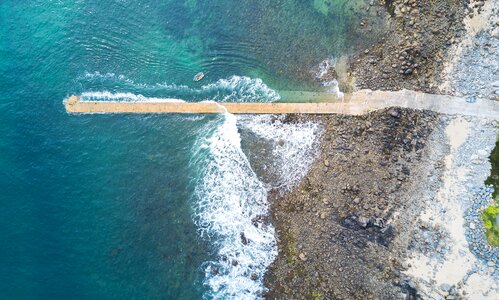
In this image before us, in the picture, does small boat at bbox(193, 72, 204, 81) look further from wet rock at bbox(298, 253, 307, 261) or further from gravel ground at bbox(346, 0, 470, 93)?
wet rock at bbox(298, 253, 307, 261)

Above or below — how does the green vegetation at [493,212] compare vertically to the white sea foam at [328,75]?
below

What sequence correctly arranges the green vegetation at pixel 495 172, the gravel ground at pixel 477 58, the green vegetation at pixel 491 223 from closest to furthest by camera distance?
the green vegetation at pixel 491 223, the green vegetation at pixel 495 172, the gravel ground at pixel 477 58

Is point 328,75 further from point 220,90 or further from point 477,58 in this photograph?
point 477,58

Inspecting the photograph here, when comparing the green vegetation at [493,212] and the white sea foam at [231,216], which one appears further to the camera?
the white sea foam at [231,216]

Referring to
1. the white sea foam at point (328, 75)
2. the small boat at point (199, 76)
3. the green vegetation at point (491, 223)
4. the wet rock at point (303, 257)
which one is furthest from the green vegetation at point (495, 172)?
the small boat at point (199, 76)

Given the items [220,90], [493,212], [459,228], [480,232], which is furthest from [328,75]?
[480,232]

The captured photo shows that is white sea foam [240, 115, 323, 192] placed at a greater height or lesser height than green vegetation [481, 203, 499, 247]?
greater

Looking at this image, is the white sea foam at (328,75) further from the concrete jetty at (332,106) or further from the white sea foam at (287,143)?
the white sea foam at (287,143)

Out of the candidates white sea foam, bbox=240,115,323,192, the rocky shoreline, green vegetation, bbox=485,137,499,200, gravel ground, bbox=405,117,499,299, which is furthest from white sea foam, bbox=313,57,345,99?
green vegetation, bbox=485,137,499,200
